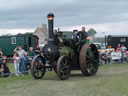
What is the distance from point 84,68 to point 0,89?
3.93 metres

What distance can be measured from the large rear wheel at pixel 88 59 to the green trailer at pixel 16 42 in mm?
15868

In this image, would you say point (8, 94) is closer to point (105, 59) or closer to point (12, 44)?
point (105, 59)

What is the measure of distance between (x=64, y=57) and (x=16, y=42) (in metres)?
19.1

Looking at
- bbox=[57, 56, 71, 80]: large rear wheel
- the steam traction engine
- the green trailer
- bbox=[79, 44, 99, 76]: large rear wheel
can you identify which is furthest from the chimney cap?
the green trailer

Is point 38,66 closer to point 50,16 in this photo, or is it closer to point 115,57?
point 50,16

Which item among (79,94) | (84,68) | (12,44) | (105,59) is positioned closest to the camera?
(79,94)

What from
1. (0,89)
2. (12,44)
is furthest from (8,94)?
(12,44)

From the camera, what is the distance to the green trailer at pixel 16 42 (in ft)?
93.2

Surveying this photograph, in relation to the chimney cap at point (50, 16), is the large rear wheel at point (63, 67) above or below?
below

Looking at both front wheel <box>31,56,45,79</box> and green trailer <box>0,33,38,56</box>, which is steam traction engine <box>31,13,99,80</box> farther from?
green trailer <box>0,33,38,56</box>

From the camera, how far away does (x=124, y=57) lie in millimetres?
21672

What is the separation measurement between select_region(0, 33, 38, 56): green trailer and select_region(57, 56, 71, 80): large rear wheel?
681 inches

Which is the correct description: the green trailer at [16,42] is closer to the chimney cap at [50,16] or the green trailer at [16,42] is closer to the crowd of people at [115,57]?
the crowd of people at [115,57]

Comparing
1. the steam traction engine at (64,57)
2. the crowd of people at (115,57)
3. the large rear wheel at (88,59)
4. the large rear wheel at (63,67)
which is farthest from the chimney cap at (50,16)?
the crowd of people at (115,57)
